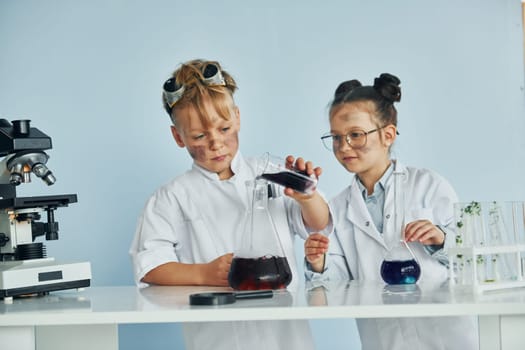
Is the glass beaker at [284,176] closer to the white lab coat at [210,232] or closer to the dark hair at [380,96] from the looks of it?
the white lab coat at [210,232]

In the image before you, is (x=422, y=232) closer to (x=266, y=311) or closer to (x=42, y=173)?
(x=266, y=311)

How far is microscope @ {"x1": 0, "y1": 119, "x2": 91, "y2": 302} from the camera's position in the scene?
5.66 ft

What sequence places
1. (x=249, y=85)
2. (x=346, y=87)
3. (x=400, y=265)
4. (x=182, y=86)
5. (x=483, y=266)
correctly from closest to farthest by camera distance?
(x=483, y=266)
(x=400, y=265)
(x=182, y=86)
(x=346, y=87)
(x=249, y=85)

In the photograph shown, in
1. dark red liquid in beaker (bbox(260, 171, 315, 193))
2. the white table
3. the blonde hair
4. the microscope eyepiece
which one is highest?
the blonde hair

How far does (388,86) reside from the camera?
7.43 feet

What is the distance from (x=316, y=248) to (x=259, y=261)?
23 cm

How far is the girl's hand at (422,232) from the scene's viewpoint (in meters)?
1.76

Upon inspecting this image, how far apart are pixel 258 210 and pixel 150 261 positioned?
0.37 m

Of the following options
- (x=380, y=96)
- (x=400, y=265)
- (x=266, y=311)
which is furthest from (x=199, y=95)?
(x=266, y=311)

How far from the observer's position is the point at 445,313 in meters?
1.35

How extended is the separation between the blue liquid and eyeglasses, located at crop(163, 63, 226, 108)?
0.66 m

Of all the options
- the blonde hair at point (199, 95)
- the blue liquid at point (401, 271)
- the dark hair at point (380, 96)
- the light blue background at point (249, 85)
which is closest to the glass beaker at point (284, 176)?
the blue liquid at point (401, 271)

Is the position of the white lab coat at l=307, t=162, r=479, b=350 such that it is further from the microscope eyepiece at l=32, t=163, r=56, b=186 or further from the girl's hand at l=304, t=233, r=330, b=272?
the microscope eyepiece at l=32, t=163, r=56, b=186

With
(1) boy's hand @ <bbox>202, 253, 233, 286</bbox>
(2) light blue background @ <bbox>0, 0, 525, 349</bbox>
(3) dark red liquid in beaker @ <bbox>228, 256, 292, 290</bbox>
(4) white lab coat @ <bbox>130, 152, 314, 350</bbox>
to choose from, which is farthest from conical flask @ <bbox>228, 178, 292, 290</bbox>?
(2) light blue background @ <bbox>0, 0, 525, 349</bbox>
